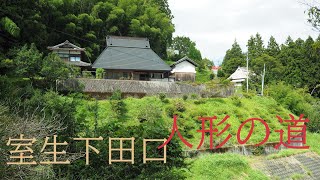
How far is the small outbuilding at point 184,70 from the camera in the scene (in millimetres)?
26031

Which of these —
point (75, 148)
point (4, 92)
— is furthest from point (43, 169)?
point (4, 92)

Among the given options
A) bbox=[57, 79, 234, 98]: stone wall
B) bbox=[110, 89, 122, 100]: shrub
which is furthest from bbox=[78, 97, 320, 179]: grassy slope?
bbox=[57, 79, 234, 98]: stone wall

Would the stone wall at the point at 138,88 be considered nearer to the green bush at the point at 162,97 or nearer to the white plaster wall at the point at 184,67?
the green bush at the point at 162,97

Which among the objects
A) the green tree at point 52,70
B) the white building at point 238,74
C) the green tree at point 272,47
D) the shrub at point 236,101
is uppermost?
the green tree at point 272,47

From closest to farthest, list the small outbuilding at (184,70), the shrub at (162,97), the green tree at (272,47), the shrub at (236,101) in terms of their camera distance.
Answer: the shrub at (162,97)
the shrub at (236,101)
the small outbuilding at (184,70)
the green tree at (272,47)

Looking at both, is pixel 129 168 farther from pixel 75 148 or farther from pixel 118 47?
pixel 118 47

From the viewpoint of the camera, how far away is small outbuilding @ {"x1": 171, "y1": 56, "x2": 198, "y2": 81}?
2603 centimetres

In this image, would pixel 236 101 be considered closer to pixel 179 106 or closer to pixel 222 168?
pixel 179 106

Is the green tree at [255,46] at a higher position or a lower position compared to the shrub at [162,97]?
higher

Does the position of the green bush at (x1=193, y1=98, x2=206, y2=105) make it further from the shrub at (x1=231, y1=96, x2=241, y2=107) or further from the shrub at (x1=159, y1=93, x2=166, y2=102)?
the shrub at (x1=231, y1=96, x2=241, y2=107)

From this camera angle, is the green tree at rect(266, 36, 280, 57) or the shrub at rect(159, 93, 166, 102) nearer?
the shrub at rect(159, 93, 166, 102)

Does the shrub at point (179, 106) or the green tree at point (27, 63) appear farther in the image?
the shrub at point (179, 106)

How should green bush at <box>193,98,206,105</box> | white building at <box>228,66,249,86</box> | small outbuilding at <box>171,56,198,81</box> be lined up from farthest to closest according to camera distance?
1. white building at <box>228,66,249,86</box>
2. small outbuilding at <box>171,56,198,81</box>
3. green bush at <box>193,98,206,105</box>

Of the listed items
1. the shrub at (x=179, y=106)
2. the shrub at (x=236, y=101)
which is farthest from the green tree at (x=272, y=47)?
the shrub at (x=179, y=106)
